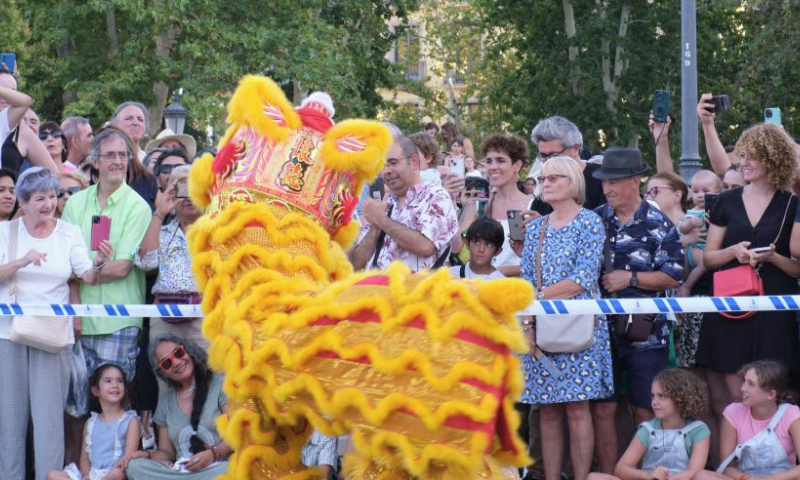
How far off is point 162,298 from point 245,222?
3001 millimetres

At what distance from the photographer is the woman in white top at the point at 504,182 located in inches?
296

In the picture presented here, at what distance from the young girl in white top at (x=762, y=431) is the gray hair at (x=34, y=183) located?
4.11 m

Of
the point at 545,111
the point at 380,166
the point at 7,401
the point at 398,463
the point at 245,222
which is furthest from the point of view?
the point at 545,111

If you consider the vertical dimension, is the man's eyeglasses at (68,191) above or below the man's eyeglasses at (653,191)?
above

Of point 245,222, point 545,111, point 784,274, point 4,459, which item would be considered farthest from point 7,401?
point 545,111

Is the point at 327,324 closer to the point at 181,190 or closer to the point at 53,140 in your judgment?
the point at 181,190

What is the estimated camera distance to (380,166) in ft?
15.6

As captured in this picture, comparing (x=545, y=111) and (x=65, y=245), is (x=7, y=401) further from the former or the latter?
(x=545, y=111)

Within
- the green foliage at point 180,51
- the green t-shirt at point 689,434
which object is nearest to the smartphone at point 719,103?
the green t-shirt at point 689,434

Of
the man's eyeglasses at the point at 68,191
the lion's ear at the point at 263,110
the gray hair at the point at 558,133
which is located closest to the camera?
the lion's ear at the point at 263,110

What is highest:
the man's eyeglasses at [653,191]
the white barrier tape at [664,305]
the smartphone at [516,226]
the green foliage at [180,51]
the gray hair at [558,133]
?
the green foliage at [180,51]

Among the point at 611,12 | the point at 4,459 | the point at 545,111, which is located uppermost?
the point at 611,12

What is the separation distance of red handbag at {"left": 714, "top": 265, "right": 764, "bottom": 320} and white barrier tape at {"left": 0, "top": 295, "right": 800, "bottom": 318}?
168mm

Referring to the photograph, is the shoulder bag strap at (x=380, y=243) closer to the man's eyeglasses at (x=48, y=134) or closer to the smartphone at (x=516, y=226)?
the smartphone at (x=516, y=226)
